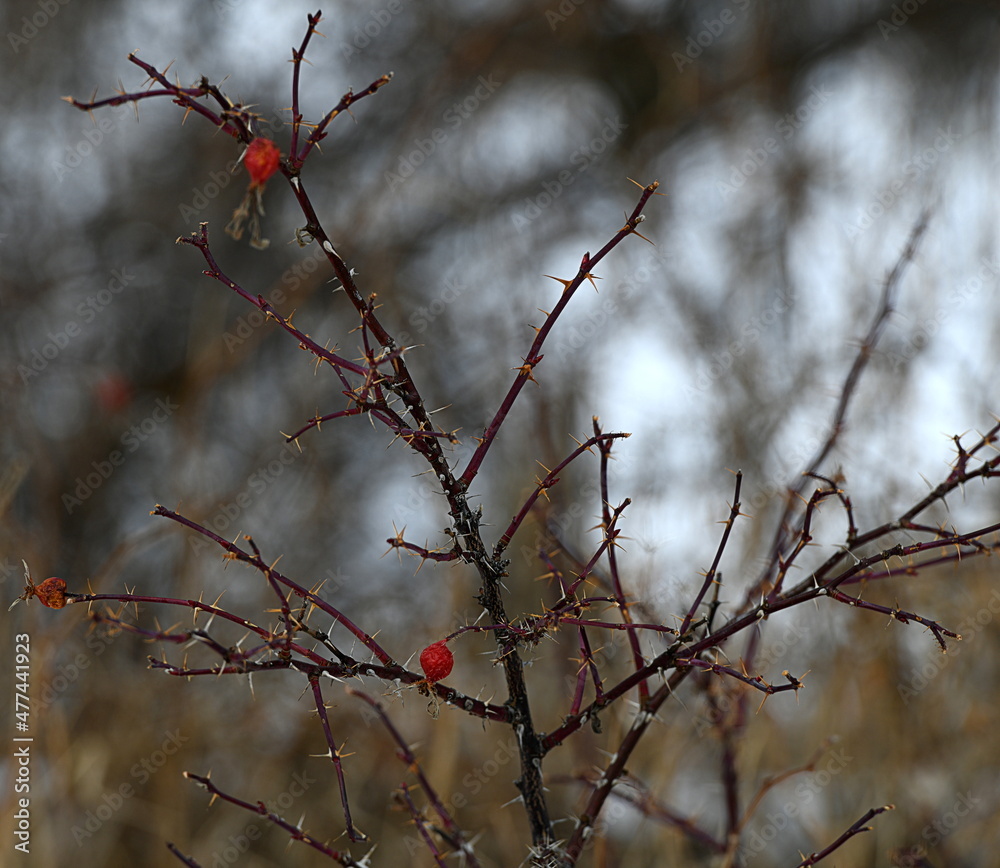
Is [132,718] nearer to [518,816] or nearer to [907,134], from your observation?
[518,816]

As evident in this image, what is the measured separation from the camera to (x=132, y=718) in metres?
3.02

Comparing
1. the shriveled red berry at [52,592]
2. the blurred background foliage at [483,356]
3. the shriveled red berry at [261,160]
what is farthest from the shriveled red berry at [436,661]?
the blurred background foliage at [483,356]

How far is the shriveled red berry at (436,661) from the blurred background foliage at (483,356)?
1.12m

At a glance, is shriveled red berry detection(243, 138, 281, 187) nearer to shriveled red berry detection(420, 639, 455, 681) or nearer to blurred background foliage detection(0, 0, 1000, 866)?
shriveled red berry detection(420, 639, 455, 681)

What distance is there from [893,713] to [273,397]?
3501 mm

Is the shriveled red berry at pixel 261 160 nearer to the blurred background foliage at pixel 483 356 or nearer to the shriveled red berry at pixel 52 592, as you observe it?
the shriveled red berry at pixel 52 592

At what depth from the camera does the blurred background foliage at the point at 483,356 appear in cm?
257

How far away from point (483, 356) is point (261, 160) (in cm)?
394

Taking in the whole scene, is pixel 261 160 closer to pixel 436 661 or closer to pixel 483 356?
pixel 436 661

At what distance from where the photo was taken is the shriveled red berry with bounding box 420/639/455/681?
0.91 meters

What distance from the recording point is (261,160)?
0.81m

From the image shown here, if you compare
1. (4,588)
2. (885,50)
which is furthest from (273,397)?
(885,50)

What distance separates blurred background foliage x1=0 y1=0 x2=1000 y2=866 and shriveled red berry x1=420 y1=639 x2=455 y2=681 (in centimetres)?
112

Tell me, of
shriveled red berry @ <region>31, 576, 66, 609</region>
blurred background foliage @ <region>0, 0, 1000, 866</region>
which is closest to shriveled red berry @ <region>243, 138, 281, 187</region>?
shriveled red berry @ <region>31, 576, 66, 609</region>
